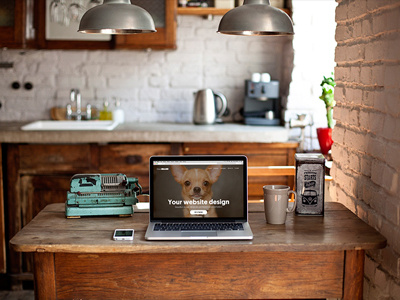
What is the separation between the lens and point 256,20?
2.07m

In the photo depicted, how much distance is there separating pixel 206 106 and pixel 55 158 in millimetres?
1151

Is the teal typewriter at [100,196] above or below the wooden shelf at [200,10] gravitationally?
below

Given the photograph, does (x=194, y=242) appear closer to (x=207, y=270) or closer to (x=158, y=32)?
(x=207, y=270)

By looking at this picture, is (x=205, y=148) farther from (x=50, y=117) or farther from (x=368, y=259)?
(x=368, y=259)

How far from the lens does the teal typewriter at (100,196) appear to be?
212 cm

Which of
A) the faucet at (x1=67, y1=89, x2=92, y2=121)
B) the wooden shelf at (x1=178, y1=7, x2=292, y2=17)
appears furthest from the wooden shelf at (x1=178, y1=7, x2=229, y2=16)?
the faucet at (x1=67, y1=89, x2=92, y2=121)

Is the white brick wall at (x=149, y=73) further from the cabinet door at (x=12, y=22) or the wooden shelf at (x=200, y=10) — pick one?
the cabinet door at (x=12, y=22)

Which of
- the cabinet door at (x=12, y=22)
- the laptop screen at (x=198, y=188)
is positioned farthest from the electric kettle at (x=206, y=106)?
the laptop screen at (x=198, y=188)

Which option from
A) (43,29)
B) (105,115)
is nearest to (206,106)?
(105,115)

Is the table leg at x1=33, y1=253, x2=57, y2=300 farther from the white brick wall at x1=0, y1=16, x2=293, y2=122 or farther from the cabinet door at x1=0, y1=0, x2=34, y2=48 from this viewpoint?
the white brick wall at x1=0, y1=16, x2=293, y2=122

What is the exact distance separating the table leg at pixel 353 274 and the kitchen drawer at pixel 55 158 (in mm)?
2287

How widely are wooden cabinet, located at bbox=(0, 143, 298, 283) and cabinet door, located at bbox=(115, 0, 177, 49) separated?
0.76 m

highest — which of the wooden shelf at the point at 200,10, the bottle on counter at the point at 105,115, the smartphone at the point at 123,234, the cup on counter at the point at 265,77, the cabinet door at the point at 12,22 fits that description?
the wooden shelf at the point at 200,10

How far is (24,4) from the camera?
3.99 meters
